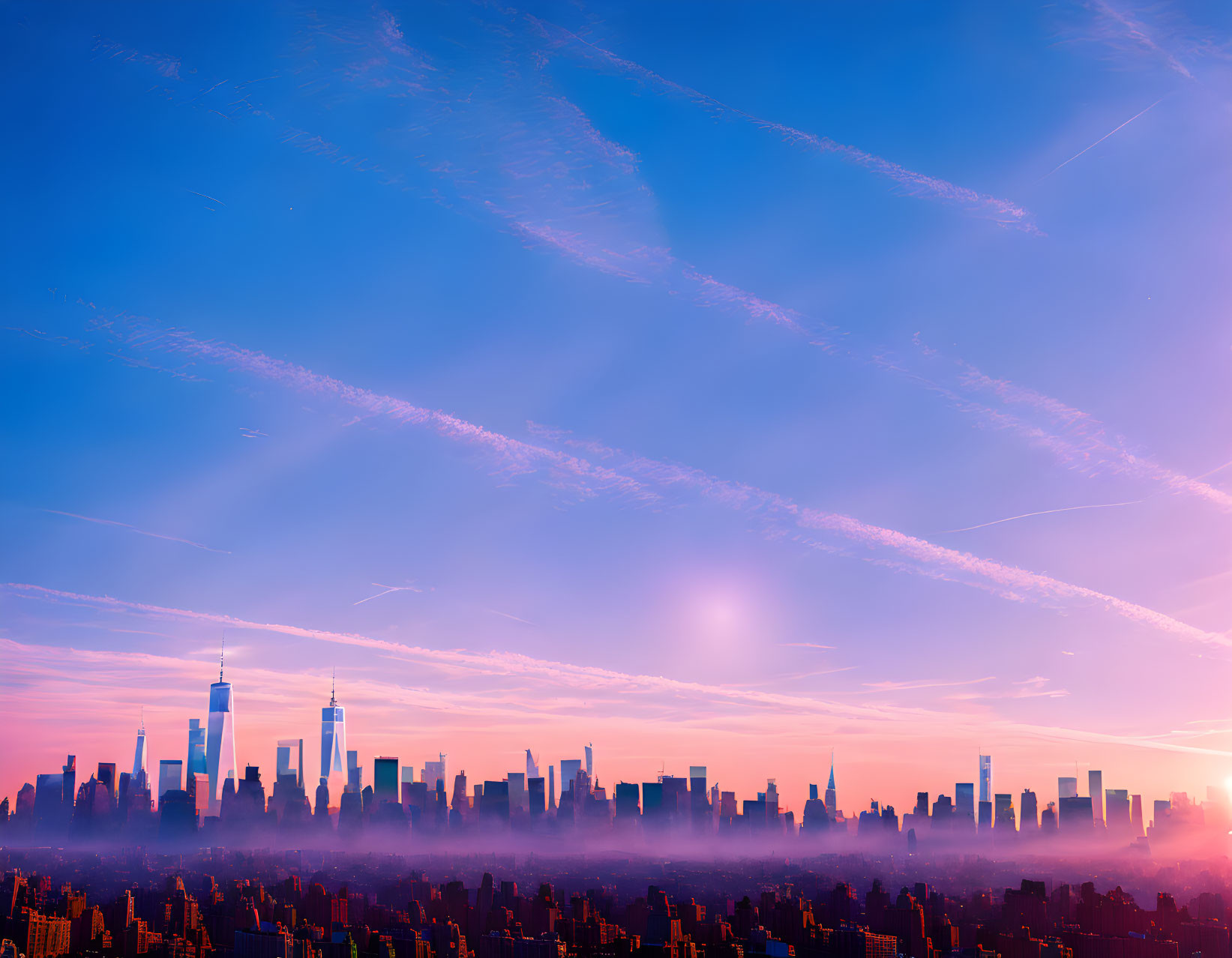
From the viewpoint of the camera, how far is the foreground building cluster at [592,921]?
7750 centimetres

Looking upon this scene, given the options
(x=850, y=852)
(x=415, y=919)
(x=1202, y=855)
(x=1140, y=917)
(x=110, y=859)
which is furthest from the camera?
(x=850, y=852)

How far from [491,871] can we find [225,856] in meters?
54.6

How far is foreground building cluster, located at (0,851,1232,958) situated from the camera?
77.5 metres

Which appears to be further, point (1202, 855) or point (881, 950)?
point (1202, 855)

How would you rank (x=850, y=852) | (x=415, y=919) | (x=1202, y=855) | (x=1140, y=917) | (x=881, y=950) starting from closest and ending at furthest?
(x=881, y=950) → (x=1140, y=917) → (x=415, y=919) → (x=1202, y=855) → (x=850, y=852)

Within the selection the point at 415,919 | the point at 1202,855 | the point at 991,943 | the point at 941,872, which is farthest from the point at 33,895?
the point at 1202,855

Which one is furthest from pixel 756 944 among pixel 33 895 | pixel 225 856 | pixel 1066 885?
pixel 225 856

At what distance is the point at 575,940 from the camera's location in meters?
83.9

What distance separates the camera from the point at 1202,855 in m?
125

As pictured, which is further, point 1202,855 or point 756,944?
point 1202,855

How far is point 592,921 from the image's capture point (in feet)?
298

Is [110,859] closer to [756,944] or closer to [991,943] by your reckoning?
[756,944]

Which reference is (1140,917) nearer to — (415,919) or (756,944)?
(756,944)

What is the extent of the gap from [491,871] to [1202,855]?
85.8 m
